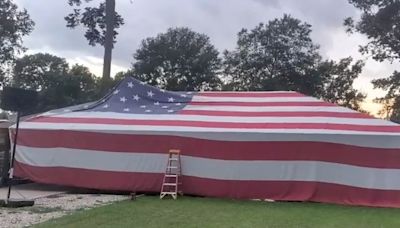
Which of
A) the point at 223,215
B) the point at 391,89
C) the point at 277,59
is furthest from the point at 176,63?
the point at 223,215

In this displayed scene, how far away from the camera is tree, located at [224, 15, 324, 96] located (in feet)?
143

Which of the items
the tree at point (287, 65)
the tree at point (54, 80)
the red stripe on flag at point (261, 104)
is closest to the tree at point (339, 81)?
the tree at point (287, 65)

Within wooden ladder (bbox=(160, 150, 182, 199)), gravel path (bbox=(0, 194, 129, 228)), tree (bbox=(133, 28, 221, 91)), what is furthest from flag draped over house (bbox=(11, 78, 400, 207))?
tree (bbox=(133, 28, 221, 91))

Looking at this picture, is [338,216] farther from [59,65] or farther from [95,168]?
[59,65]

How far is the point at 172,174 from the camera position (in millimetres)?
15242

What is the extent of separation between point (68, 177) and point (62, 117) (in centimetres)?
188

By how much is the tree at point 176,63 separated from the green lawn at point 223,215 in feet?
91.2

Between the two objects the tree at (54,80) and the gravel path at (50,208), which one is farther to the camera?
the tree at (54,80)

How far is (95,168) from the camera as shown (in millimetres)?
15789

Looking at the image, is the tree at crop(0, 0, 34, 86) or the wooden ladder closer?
the wooden ladder

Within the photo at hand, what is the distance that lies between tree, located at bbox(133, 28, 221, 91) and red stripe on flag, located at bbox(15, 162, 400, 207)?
25844 millimetres

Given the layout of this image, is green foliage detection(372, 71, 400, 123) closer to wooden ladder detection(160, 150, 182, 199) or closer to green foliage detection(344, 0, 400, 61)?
green foliage detection(344, 0, 400, 61)

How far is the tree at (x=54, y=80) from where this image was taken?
132 ft

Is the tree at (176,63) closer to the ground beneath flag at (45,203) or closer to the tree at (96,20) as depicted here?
the tree at (96,20)
